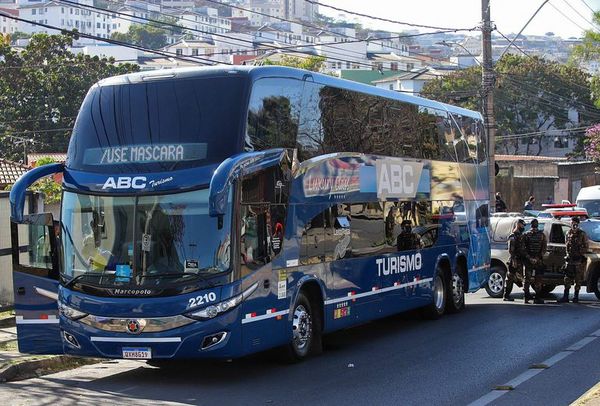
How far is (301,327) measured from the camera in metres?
13.7

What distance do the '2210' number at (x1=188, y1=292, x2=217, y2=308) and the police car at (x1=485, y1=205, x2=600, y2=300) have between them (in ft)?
37.2

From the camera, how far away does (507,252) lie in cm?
2281

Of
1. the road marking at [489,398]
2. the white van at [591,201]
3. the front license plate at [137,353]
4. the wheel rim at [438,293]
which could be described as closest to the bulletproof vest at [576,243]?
the wheel rim at [438,293]

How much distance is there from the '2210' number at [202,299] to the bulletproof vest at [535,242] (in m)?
10.8

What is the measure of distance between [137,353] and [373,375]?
3016mm

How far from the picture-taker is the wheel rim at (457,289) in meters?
20.0

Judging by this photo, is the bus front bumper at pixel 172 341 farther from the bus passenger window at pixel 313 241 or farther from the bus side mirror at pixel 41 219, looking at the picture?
the bus passenger window at pixel 313 241

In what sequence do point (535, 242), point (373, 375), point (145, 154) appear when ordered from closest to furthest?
point (145, 154)
point (373, 375)
point (535, 242)

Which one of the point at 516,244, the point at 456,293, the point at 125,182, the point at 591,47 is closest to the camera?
the point at 125,182

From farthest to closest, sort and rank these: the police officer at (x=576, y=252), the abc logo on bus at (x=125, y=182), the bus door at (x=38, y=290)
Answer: the police officer at (x=576, y=252), the bus door at (x=38, y=290), the abc logo on bus at (x=125, y=182)

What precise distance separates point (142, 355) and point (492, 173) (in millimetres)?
20501

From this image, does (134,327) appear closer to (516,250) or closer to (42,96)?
(516,250)

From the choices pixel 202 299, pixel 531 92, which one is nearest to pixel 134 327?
pixel 202 299

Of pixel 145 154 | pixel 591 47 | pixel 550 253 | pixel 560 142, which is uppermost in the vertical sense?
pixel 591 47
